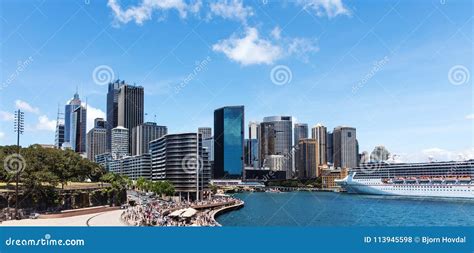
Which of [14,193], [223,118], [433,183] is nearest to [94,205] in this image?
[14,193]

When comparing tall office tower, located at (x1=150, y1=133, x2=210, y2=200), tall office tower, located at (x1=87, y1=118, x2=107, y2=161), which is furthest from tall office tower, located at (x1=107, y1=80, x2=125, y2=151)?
tall office tower, located at (x1=150, y1=133, x2=210, y2=200)

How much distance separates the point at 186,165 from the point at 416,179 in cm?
3713

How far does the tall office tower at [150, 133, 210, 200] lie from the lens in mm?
67875

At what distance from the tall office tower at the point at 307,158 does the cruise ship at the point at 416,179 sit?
8420 cm

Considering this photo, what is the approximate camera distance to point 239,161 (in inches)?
6280

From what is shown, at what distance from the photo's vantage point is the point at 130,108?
162625 millimetres

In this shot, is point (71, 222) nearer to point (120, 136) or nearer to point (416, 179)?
point (416, 179)

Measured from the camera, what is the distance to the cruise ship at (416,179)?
226ft

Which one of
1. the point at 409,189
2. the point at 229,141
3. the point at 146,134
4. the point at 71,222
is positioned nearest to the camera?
the point at 71,222

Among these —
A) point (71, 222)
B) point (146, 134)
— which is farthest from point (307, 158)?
point (71, 222)

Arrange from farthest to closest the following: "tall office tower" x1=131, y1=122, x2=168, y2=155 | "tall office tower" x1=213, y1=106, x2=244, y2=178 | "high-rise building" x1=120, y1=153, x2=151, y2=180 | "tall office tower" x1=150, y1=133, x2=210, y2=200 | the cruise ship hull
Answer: "tall office tower" x1=213, y1=106, x2=244, y2=178
"tall office tower" x1=131, y1=122, x2=168, y2=155
"high-rise building" x1=120, y1=153, x2=151, y2=180
"tall office tower" x1=150, y1=133, x2=210, y2=200
the cruise ship hull

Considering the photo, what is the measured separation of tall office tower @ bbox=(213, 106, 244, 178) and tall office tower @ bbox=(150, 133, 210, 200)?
81.5 metres

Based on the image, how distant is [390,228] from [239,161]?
14618cm

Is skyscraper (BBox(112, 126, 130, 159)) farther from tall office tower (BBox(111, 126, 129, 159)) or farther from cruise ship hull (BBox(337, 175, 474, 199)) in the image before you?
cruise ship hull (BBox(337, 175, 474, 199))
